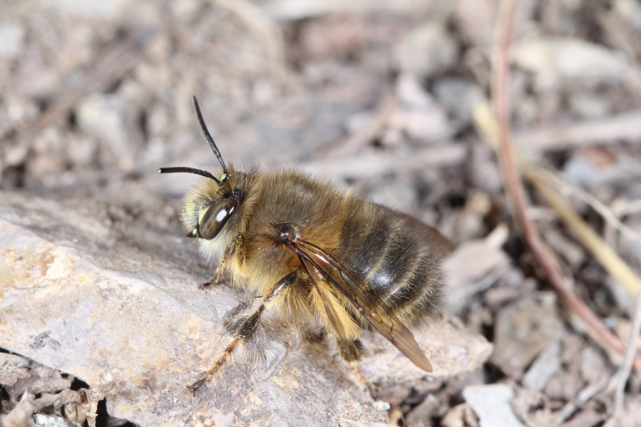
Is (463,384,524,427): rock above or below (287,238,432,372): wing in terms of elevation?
below

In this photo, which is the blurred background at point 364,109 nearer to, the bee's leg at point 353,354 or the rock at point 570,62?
the rock at point 570,62

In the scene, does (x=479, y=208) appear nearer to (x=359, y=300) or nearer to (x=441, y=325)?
(x=441, y=325)

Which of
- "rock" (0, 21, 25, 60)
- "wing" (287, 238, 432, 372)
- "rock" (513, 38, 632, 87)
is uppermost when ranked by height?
"rock" (513, 38, 632, 87)

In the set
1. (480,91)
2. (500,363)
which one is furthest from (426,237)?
(480,91)

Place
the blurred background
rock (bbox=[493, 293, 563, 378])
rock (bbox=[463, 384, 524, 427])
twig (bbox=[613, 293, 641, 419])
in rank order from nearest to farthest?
rock (bbox=[463, 384, 524, 427]), twig (bbox=[613, 293, 641, 419]), rock (bbox=[493, 293, 563, 378]), the blurred background

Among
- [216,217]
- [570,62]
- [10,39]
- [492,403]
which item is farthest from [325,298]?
[10,39]

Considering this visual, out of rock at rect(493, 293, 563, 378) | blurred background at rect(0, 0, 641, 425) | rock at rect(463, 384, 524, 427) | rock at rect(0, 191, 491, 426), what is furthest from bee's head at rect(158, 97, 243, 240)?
rock at rect(493, 293, 563, 378)

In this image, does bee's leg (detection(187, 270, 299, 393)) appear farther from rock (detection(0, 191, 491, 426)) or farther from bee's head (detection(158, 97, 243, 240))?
bee's head (detection(158, 97, 243, 240))
